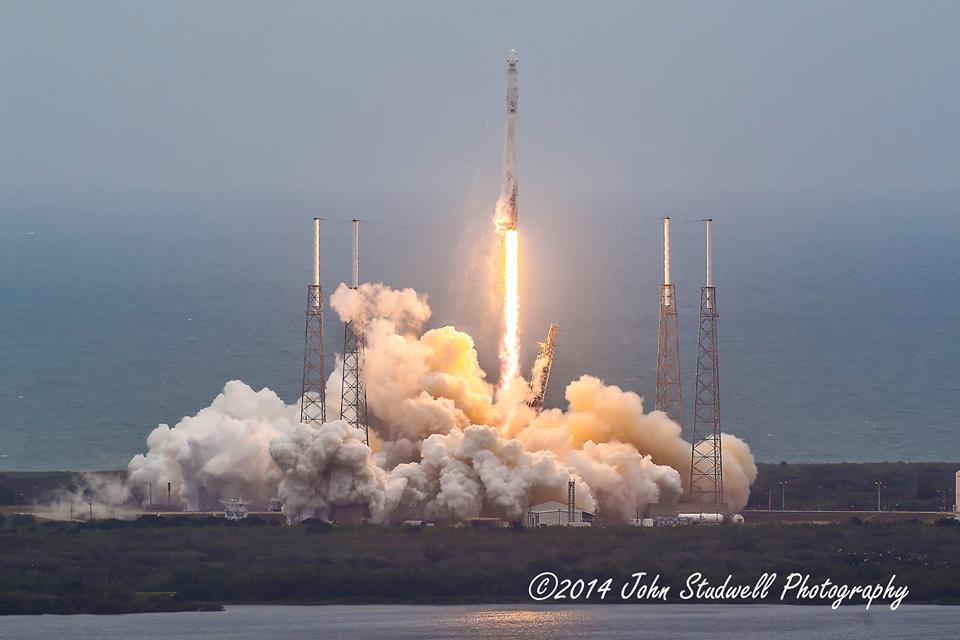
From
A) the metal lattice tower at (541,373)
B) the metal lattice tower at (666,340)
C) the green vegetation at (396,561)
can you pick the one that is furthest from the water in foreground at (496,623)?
the metal lattice tower at (541,373)

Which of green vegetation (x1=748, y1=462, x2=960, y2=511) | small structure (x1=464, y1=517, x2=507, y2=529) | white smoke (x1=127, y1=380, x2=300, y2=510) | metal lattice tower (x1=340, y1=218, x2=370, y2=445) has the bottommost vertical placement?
small structure (x1=464, y1=517, x2=507, y2=529)

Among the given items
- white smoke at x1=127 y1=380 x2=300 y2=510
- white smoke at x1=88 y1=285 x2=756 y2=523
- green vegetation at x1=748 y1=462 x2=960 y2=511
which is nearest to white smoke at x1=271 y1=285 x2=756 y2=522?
white smoke at x1=88 y1=285 x2=756 y2=523

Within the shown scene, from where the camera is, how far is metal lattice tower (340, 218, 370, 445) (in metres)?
95.4

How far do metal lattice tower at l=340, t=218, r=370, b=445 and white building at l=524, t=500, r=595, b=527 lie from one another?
6.21 m

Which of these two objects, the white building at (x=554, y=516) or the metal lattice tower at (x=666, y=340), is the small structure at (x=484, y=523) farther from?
the metal lattice tower at (x=666, y=340)

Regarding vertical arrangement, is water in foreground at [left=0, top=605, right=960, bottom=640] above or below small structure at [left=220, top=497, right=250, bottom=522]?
below

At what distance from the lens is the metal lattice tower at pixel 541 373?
319ft

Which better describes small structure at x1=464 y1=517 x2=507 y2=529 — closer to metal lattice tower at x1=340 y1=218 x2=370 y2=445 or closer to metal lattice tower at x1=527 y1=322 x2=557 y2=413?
metal lattice tower at x1=340 y1=218 x2=370 y2=445

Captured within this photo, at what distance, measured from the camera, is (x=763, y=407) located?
13662cm

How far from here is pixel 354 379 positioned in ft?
325

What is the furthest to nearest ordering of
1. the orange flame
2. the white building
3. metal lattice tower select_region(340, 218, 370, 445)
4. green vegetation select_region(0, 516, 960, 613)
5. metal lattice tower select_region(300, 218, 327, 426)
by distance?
the orange flame < metal lattice tower select_region(340, 218, 370, 445) < metal lattice tower select_region(300, 218, 327, 426) < the white building < green vegetation select_region(0, 516, 960, 613)

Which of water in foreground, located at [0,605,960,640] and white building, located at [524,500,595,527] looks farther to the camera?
white building, located at [524,500,595,527]

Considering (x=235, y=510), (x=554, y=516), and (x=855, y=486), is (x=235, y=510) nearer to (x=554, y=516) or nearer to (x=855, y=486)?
(x=554, y=516)

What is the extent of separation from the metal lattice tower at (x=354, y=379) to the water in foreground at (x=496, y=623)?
1065cm
